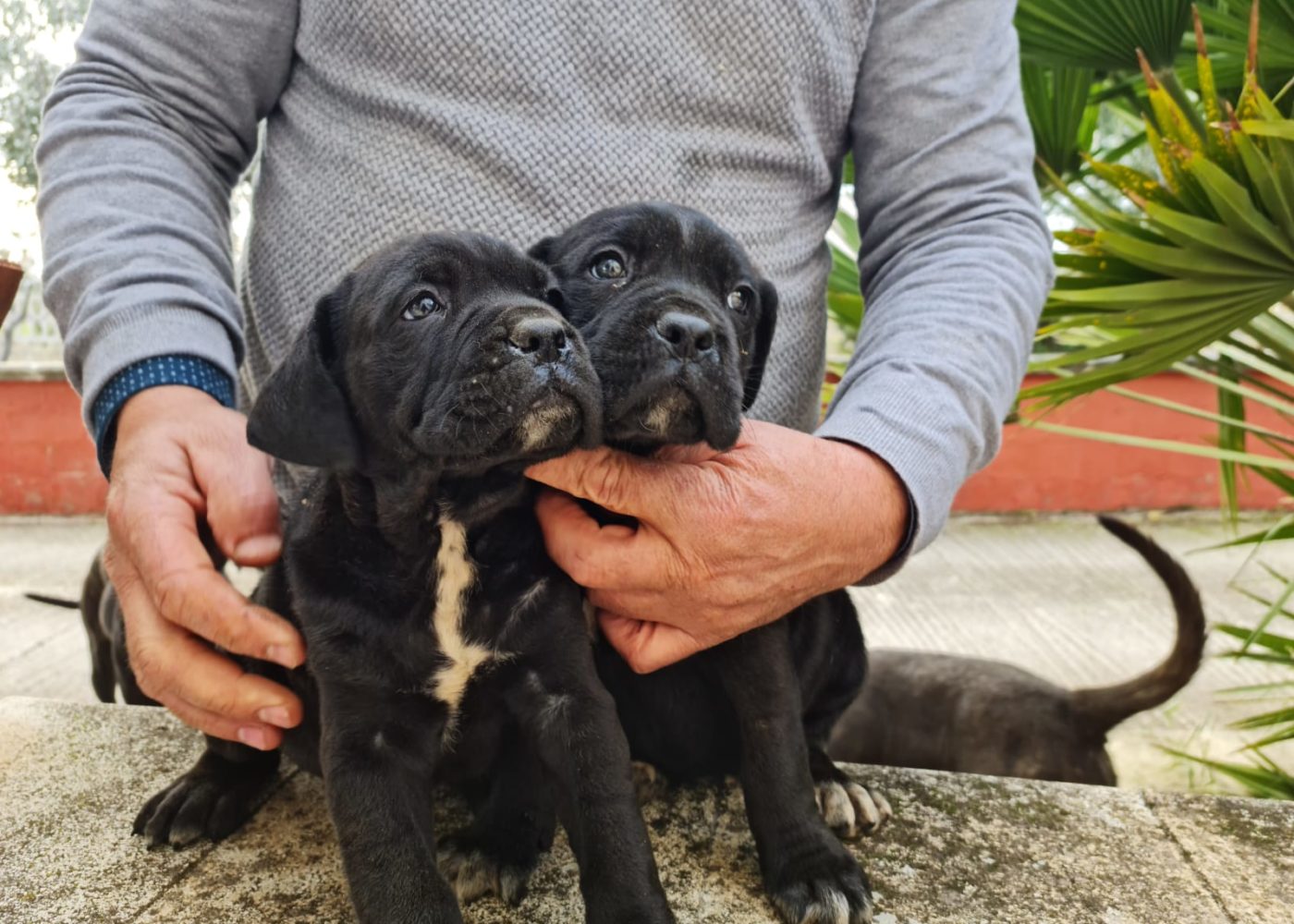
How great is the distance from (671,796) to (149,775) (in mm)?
1079

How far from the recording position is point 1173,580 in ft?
10.2

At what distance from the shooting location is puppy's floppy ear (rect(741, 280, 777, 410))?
6.86ft

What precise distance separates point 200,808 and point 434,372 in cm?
94

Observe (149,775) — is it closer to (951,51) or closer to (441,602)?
(441,602)

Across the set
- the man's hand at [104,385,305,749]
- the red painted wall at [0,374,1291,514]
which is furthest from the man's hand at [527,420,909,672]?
the red painted wall at [0,374,1291,514]

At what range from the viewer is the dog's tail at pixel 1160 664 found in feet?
10.2

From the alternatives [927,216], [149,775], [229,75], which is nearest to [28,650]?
[149,775]

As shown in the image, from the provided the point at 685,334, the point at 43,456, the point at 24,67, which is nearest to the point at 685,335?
the point at 685,334

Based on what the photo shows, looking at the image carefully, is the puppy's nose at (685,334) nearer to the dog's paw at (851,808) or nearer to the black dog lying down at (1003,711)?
the dog's paw at (851,808)

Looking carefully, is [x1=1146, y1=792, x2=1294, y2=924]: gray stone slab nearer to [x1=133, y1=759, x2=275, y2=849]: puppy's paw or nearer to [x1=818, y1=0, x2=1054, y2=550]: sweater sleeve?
[x1=818, y1=0, x2=1054, y2=550]: sweater sleeve

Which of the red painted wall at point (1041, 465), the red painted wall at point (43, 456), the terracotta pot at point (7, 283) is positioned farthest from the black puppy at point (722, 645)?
the red painted wall at point (43, 456)

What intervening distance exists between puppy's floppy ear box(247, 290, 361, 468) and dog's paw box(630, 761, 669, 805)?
34.9 inches

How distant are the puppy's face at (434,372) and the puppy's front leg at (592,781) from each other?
1.17ft

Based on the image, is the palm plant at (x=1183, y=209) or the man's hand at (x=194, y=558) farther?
the palm plant at (x=1183, y=209)
